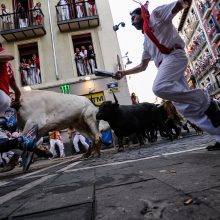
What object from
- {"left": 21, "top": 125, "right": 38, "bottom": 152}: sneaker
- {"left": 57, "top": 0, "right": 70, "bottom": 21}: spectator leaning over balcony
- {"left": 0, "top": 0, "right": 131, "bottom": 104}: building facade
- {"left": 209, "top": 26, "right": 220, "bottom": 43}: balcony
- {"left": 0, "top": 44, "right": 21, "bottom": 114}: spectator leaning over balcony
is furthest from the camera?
{"left": 209, "top": 26, "right": 220, "bottom": 43}: balcony

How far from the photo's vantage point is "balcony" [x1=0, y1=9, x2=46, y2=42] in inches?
621

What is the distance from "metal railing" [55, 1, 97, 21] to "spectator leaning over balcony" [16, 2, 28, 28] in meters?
2.05

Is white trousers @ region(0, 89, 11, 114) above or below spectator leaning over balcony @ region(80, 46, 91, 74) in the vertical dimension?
below

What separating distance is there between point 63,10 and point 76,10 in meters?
0.82

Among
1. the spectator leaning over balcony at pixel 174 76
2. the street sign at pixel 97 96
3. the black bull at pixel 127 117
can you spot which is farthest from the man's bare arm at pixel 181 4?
the street sign at pixel 97 96

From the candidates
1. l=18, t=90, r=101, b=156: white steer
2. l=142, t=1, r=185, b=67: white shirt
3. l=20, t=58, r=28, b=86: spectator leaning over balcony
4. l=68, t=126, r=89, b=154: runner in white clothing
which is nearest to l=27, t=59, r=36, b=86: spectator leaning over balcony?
l=20, t=58, r=28, b=86: spectator leaning over balcony

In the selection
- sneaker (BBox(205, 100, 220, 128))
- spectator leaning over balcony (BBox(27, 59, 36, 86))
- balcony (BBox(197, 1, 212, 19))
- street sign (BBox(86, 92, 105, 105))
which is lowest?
sneaker (BBox(205, 100, 220, 128))

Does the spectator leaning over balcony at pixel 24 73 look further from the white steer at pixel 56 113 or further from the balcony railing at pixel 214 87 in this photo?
the balcony railing at pixel 214 87

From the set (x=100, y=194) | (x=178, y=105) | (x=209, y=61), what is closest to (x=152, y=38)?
(x=178, y=105)

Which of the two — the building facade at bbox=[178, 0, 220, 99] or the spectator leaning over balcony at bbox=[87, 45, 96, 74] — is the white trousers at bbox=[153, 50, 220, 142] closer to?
the spectator leaning over balcony at bbox=[87, 45, 96, 74]

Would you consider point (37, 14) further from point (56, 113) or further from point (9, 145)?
point (9, 145)

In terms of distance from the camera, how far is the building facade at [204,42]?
36237 millimetres

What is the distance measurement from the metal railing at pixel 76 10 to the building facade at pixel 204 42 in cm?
2262

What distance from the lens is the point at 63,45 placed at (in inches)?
640
